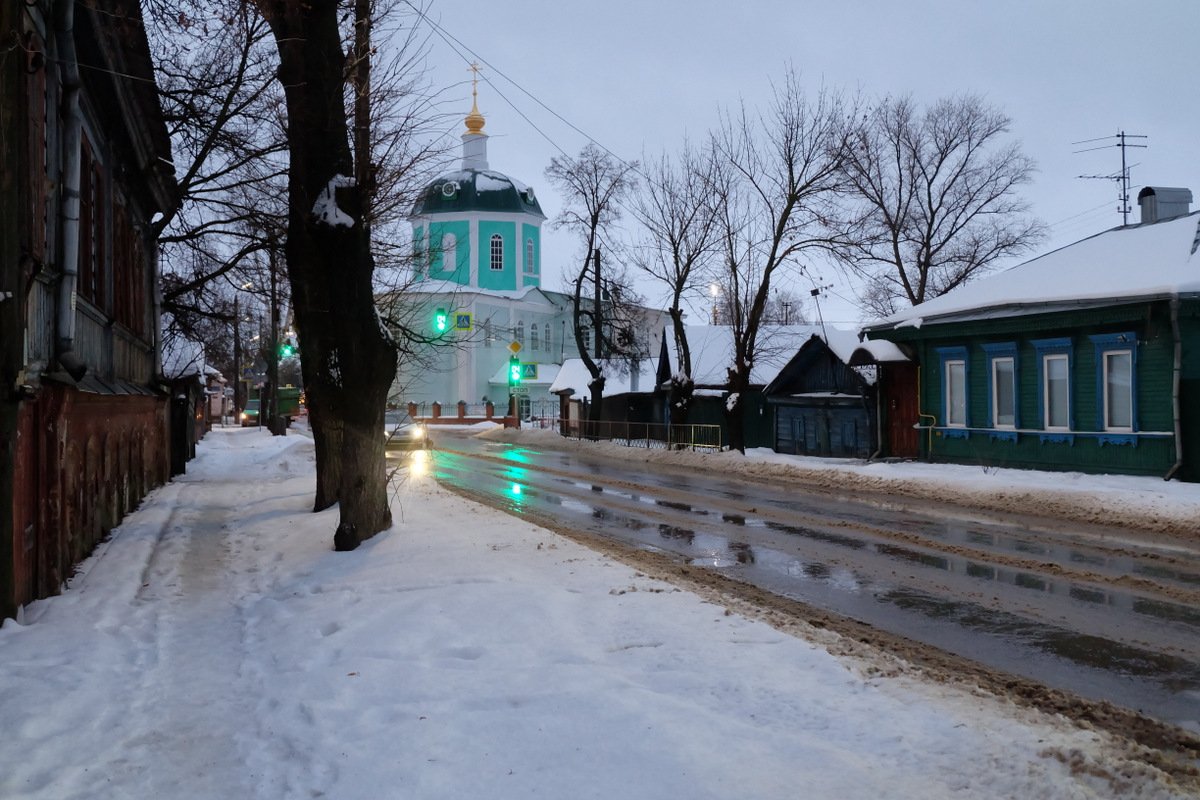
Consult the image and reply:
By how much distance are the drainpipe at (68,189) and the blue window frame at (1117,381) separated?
57.7ft

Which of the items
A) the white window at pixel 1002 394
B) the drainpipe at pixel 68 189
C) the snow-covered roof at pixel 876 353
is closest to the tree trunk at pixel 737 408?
the snow-covered roof at pixel 876 353

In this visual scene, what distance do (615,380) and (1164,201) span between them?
26.0 m

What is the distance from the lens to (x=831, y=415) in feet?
90.6

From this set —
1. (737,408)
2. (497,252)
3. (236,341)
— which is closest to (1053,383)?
(737,408)

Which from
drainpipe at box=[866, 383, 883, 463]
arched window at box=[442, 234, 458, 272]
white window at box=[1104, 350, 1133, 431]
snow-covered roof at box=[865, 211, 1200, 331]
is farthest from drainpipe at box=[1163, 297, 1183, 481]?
arched window at box=[442, 234, 458, 272]

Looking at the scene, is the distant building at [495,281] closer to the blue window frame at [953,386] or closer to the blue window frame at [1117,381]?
the blue window frame at [953,386]

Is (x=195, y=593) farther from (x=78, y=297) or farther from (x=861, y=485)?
(x=861, y=485)

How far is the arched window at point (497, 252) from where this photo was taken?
70.5 metres

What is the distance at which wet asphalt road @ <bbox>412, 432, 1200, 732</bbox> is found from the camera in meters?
6.66

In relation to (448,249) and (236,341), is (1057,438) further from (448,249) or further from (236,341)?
(236,341)

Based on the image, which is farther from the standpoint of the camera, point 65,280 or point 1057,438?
point 1057,438

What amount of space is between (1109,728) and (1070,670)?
1.32 m

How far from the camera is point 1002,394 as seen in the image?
2161cm

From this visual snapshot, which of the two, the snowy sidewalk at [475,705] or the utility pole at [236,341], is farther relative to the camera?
the utility pole at [236,341]
